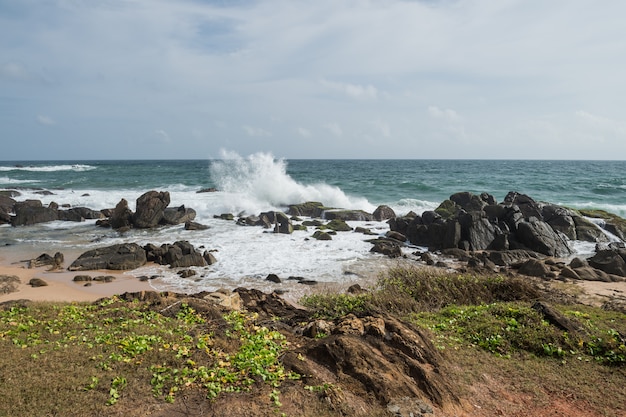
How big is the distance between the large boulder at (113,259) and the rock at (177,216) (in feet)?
33.0

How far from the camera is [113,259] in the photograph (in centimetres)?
1753

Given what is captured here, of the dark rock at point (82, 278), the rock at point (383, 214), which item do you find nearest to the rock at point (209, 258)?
the dark rock at point (82, 278)

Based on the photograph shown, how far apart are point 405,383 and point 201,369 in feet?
10.4

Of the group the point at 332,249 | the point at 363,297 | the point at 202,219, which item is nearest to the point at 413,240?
the point at 332,249

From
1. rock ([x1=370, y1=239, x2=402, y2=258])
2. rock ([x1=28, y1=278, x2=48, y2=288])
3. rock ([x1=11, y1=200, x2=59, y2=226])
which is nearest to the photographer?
rock ([x1=28, y1=278, x2=48, y2=288])

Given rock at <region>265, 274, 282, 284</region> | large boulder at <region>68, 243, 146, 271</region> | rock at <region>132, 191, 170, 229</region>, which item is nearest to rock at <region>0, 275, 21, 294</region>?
large boulder at <region>68, 243, 146, 271</region>

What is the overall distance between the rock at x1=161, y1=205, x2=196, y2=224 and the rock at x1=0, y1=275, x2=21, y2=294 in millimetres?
13954

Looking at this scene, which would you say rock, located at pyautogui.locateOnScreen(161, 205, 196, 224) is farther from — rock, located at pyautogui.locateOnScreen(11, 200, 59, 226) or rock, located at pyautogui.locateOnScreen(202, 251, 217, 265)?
rock, located at pyautogui.locateOnScreen(202, 251, 217, 265)

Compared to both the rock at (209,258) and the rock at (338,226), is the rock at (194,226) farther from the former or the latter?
the rock at (209,258)

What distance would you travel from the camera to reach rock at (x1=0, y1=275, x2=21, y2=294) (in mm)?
13539

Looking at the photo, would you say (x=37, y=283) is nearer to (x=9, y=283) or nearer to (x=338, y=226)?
(x=9, y=283)

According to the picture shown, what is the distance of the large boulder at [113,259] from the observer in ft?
56.0

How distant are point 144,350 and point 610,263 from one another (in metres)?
18.4

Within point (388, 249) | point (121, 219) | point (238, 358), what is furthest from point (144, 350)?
point (121, 219)
